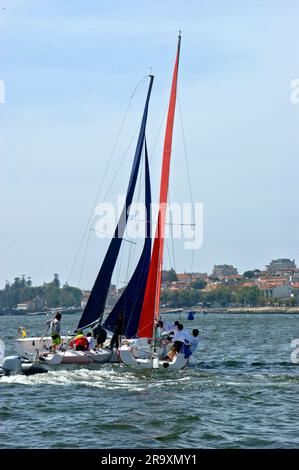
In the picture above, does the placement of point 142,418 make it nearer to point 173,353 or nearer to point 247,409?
point 247,409

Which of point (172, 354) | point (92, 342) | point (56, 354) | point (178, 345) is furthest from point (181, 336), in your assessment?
point (56, 354)

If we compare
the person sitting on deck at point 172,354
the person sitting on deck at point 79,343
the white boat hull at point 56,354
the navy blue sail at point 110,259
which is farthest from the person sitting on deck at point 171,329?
the navy blue sail at point 110,259

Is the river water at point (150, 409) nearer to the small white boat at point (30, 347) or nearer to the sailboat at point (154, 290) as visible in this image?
the sailboat at point (154, 290)

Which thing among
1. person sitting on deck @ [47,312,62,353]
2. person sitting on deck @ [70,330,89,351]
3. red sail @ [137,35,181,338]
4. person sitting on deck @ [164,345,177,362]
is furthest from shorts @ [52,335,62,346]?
person sitting on deck @ [164,345,177,362]

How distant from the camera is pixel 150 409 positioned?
71.2ft

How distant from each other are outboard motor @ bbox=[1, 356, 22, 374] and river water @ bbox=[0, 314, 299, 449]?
0.23 metres

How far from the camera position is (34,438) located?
1841 cm

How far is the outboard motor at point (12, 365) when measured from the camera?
27281 millimetres

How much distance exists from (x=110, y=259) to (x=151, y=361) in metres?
7.49

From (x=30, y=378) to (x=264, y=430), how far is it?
968 cm

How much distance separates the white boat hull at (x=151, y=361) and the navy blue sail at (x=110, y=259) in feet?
15.5
